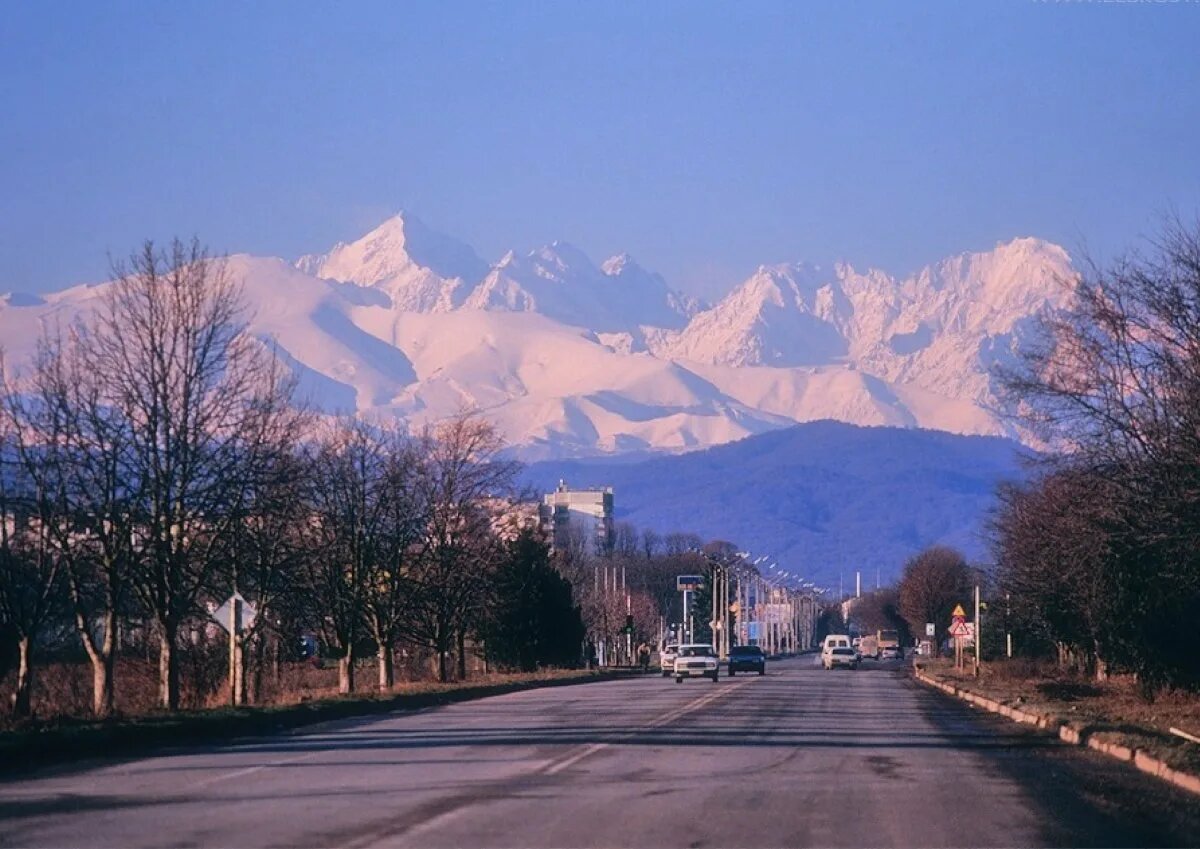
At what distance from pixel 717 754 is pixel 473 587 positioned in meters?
30.3

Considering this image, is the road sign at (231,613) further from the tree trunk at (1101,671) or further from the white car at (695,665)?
the white car at (695,665)

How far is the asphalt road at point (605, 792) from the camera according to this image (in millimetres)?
13992

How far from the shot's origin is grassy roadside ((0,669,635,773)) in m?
21.2

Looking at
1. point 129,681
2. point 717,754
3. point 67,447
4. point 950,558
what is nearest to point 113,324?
point 67,447

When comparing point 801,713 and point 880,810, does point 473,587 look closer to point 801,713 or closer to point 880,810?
point 801,713

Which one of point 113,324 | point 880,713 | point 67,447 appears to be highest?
point 113,324

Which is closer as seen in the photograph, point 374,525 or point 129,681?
point 129,681

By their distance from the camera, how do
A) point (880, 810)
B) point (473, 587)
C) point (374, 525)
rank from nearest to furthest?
point (880, 810) < point (374, 525) < point (473, 587)

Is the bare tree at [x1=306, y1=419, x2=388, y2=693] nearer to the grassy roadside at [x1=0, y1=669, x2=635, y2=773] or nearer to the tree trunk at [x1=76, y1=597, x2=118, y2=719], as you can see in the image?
the grassy roadside at [x1=0, y1=669, x2=635, y2=773]

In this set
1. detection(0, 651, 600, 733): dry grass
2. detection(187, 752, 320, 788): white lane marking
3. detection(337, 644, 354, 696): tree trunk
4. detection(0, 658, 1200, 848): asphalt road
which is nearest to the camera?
detection(0, 658, 1200, 848): asphalt road

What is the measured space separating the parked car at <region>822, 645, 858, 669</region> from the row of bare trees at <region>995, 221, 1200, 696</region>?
49.2 meters

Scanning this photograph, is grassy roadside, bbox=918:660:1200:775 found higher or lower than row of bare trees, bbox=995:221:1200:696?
lower

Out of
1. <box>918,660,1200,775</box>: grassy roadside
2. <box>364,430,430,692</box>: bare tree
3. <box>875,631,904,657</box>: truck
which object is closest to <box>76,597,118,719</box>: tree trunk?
<box>364,430,430,692</box>: bare tree

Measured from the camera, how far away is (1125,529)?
28.2 meters
